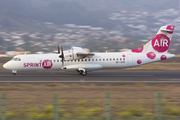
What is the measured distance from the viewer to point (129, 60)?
84.9 ft

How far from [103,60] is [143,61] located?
461cm

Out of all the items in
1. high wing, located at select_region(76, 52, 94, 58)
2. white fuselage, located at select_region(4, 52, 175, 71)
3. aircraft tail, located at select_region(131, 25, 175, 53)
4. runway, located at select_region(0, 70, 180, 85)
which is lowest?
runway, located at select_region(0, 70, 180, 85)

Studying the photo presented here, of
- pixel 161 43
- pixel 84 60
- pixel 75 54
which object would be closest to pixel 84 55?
pixel 84 60

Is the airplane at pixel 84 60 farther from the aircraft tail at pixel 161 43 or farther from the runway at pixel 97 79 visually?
the runway at pixel 97 79

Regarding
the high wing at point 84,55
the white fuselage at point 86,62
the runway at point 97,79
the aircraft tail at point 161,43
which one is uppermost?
the aircraft tail at point 161,43

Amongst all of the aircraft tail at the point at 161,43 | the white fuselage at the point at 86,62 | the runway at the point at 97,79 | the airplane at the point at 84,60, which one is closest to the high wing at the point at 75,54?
the airplane at the point at 84,60

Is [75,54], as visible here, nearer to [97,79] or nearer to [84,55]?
[84,55]

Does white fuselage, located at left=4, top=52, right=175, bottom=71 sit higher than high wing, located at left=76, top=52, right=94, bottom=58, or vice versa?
high wing, located at left=76, top=52, right=94, bottom=58

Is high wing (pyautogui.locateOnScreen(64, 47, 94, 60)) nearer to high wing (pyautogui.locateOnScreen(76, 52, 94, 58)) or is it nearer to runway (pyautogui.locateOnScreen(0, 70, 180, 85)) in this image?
high wing (pyautogui.locateOnScreen(76, 52, 94, 58))

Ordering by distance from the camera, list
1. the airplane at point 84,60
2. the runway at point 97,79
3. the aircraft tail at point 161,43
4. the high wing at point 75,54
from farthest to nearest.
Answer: the aircraft tail at point 161,43 < the airplane at point 84,60 < the high wing at point 75,54 < the runway at point 97,79

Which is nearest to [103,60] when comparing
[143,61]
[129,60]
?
[129,60]

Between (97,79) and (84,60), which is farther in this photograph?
(84,60)

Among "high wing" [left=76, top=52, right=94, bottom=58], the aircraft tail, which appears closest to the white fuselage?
"high wing" [left=76, top=52, right=94, bottom=58]

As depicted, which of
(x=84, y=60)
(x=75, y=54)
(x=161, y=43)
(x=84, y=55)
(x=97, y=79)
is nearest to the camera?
(x=97, y=79)
